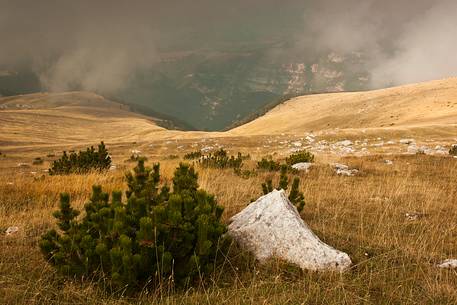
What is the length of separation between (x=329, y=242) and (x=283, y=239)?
3.83ft

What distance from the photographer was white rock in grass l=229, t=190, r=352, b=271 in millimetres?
5023

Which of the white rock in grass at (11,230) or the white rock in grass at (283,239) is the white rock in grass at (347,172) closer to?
the white rock in grass at (283,239)

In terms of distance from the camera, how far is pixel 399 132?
40844 millimetres

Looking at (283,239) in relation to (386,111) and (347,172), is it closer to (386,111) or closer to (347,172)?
(347,172)

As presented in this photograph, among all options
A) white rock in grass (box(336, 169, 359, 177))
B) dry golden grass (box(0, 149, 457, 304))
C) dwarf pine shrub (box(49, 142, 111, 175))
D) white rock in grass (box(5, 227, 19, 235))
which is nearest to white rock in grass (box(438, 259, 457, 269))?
dry golden grass (box(0, 149, 457, 304))

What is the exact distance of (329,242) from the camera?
6.12m

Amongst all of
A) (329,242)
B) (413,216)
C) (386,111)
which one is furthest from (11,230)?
(386,111)

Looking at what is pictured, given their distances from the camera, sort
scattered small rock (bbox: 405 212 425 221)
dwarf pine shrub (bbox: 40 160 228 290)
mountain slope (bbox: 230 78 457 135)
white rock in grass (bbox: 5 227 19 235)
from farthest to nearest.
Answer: mountain slope (bbox: 230 78 457 135), scattered small rock (bbox: 405 212 425 221), white rock in grass (bbox: 5 227 19 235), dwarf pine shrub (bbox: 40 160 228 290)

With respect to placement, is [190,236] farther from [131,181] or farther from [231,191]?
[231,191]

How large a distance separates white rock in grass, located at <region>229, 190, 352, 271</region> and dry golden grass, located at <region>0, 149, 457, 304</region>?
200 mm

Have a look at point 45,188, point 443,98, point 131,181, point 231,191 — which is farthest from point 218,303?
point 443,98

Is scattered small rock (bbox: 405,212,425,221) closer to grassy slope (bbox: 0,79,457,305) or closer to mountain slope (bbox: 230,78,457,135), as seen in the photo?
grassy slope (bbox: 0,79,457,305)

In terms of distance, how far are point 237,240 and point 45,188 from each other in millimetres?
6848

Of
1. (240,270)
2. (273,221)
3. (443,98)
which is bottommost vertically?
Result: (240,270)
